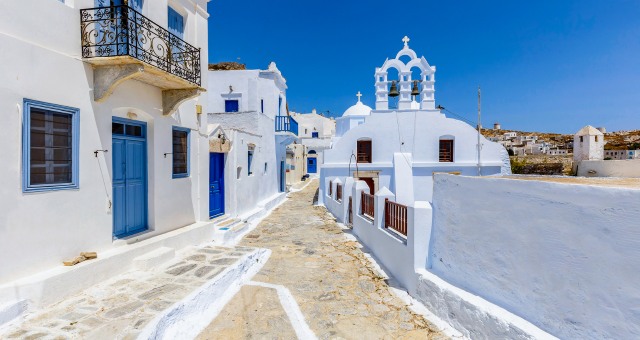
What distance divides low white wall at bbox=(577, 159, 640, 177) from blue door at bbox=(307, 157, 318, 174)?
1327 inches

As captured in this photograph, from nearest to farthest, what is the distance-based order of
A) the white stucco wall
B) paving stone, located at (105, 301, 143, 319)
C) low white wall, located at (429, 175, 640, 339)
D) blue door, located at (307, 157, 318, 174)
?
low white wall, located at (429, 175, 640, 339)
paving stone, located at (105, 301, 143, 319)
the white stucco wall
blue door, located at (307, 157, 318, 174)

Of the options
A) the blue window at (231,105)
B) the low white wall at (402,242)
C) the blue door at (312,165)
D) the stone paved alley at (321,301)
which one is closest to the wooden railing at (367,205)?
the low white wall at (402,242)

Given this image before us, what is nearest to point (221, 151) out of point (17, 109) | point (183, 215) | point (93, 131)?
point (183, 215)

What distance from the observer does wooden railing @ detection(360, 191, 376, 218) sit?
8631 mm

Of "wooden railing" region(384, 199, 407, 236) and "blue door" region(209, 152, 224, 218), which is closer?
"wooden railing" region(384, 199, 407, 236)

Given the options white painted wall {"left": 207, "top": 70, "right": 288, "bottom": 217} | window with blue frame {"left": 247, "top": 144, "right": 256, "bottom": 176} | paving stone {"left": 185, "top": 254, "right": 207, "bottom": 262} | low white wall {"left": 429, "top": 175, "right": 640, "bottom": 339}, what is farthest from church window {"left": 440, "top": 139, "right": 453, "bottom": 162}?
paving stone {"left": 185, "top": 254, "right": 207, "bottom": 262}

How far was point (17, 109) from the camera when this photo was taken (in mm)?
3939

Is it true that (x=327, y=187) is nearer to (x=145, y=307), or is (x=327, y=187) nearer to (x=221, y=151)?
(x=221, y=151)

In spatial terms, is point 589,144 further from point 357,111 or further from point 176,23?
point 357,111

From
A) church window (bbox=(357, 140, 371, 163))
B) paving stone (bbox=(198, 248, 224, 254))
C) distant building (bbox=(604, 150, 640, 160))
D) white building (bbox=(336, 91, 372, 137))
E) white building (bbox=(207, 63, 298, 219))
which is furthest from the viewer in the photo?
white building (bbox=(336, 91, 372, 137))

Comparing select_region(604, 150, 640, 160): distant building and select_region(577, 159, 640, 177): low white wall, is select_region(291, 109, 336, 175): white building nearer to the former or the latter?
select_region(604, 150, 640, 160): distant building

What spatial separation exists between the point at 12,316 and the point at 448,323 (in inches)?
212

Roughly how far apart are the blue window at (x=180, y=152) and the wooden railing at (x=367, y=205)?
4739 millimetres

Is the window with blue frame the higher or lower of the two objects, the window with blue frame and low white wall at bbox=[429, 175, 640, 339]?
the higher
